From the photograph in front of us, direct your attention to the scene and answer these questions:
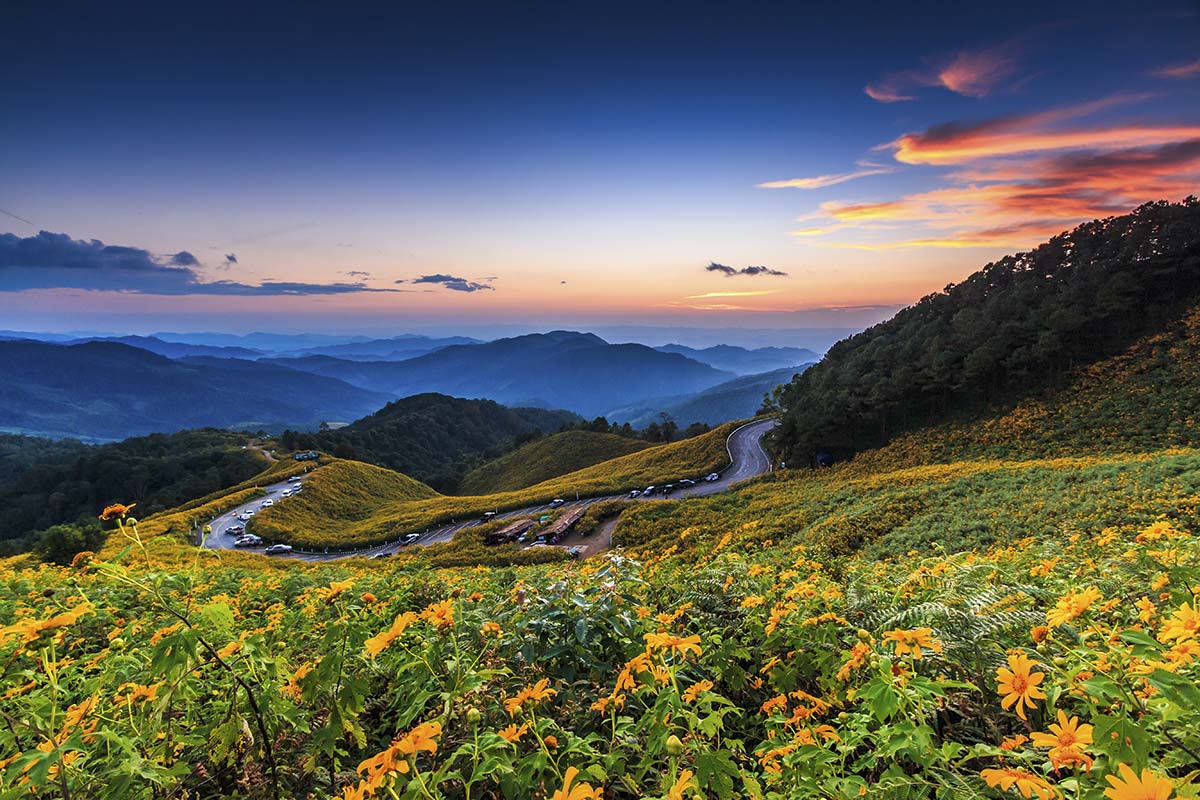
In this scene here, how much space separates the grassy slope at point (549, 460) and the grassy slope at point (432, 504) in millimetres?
10905

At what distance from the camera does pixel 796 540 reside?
1355cm

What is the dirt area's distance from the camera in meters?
22.3

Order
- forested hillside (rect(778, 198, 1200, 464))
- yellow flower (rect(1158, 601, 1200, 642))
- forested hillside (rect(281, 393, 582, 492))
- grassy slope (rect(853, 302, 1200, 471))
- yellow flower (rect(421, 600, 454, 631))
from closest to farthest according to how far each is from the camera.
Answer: yellow flower (rect(1158, 601, 1200, 642)) → yellow flower (rect(421, 600, 454, 631)) → grassy slope (rect(853, 302, 1200, 471)) → forested hillside (rect(778, 198, 1200, 464)) → forested hillside (rect(281, 393, 582, 492))

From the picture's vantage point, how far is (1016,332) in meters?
27.3

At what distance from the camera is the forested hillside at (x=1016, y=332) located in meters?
26.1

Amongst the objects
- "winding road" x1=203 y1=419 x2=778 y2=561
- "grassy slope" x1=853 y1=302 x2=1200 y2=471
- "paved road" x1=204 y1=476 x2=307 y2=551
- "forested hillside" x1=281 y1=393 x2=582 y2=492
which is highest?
"grassy slope" x1=853 y1=302 x2=1200 y2=471

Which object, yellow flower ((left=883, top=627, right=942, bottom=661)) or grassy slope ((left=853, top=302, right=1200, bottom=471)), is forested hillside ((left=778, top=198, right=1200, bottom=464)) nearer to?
grassy slope ((left=853, top=302, right=1200, bottom=471))

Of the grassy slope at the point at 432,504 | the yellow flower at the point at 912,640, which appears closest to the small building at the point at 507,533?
the grassy slope at the point at 432,504

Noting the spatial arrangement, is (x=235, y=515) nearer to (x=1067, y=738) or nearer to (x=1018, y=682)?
(x=1018, y=682)

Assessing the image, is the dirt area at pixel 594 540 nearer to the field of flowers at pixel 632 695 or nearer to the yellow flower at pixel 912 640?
the field of flowers at pixel 632 695

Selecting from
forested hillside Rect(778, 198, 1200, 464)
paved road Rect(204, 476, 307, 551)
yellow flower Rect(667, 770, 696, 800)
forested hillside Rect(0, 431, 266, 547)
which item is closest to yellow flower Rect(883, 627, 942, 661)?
yellow flower Rect(667, 770, 696, 800)

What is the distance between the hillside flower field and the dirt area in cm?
1894

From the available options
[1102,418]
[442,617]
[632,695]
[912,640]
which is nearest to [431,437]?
[1102,418]

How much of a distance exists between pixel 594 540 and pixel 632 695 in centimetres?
2194
